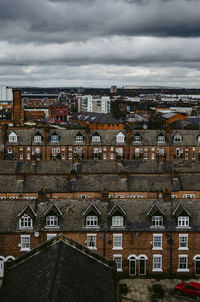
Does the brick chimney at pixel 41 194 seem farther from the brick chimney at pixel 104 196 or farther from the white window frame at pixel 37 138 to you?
the white window frame at pixel 37 138

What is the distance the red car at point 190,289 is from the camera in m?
38.7

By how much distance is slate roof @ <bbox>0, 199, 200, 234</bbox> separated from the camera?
43.8m

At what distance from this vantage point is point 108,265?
2930cm

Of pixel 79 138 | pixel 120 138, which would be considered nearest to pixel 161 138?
pixel 120 138

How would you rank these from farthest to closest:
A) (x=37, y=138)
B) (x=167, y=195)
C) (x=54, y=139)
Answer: (x=54, y=139)
(x=37, y=138)
(x=167, y=195)

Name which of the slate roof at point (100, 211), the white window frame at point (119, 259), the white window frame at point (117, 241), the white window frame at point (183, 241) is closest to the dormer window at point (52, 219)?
the slate roof at point (100, 211)

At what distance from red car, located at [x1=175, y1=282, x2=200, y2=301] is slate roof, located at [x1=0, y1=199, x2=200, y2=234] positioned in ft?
21.6

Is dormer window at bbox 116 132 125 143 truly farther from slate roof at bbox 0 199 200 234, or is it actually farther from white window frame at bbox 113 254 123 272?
white window frame at bbox 113 254 123 272

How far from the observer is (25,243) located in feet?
143

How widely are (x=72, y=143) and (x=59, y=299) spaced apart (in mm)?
72460

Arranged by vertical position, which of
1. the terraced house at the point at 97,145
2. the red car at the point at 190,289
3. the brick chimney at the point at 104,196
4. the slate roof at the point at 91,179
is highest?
the terraced house at the point at 97,145

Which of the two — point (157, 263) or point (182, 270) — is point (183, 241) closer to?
point (182, 270)

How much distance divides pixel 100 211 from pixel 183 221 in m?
10.1

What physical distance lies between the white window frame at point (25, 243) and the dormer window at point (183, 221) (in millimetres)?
17831
